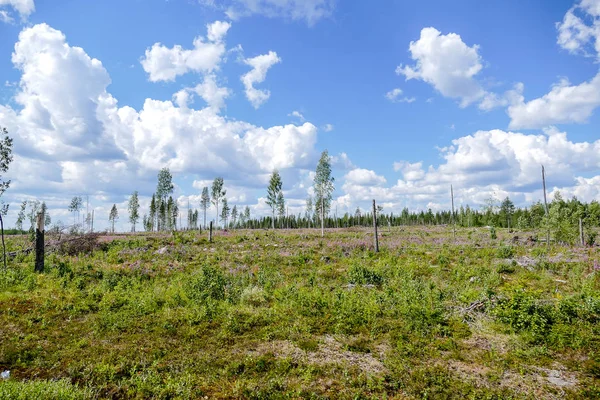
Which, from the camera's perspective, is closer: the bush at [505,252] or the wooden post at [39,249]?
the wooden post at [39,249]

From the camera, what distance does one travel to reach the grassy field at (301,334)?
21.5ft

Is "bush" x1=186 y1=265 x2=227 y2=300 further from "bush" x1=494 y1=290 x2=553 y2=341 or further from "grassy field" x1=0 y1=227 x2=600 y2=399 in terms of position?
"bush" x1=494 y1=290 x2=553 y2=341

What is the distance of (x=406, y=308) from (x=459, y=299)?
272 centimetres

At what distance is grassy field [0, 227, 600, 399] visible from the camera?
258 inches

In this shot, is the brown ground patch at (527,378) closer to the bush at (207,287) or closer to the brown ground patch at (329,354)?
the brown ground patch at (329,354)

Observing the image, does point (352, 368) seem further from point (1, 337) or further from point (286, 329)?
point (1, 337)

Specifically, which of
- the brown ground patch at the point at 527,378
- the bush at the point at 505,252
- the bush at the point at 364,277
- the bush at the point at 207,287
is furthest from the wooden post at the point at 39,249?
the bush at the point at 505,252

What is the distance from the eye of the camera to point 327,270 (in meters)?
17.6

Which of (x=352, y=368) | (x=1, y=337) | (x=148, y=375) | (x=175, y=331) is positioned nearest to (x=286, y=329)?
(x=352, y=368)

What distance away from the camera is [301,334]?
9.13 metres

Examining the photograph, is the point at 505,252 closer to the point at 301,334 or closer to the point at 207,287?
the point at 301,334

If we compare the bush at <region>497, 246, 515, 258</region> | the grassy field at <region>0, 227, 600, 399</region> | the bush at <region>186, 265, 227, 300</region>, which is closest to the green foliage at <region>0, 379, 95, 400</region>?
the grassy field at <region>0, 227, 600, 399</region>

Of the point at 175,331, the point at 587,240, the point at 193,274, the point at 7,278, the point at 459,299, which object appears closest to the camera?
the point at 175,331

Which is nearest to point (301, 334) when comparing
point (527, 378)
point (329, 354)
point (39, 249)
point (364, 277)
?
point (329, 354)
